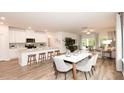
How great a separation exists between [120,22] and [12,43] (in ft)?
23.5

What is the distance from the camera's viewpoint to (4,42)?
23.1ft

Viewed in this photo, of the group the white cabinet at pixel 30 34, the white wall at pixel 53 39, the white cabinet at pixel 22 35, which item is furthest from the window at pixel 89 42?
the white cabinet at pixel 30 34

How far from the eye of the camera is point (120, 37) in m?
4.12

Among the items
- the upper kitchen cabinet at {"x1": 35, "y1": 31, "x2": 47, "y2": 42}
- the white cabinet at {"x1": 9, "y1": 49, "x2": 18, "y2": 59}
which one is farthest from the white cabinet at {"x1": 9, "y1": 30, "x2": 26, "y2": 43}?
the upper kitchen cabinet at {"x1": 35, "y1": 31, "x2": 47, "y2": 42}

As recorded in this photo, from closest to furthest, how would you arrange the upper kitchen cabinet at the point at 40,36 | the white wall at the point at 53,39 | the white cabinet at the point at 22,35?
the white cabinet at the point at 22,35 → the upper kitchen cabinet at the point at 40,36 → the white wall at the point at 53,39

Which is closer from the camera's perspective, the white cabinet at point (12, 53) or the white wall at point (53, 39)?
the white cabinet at point (12, 53)

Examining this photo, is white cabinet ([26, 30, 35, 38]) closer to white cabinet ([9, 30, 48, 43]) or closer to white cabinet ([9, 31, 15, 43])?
white cabinet ([9, 30, 48, 43])

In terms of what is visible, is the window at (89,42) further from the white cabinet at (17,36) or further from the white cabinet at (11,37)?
the white cabinet at (11,37)

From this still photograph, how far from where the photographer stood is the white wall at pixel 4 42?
22.9 feet
